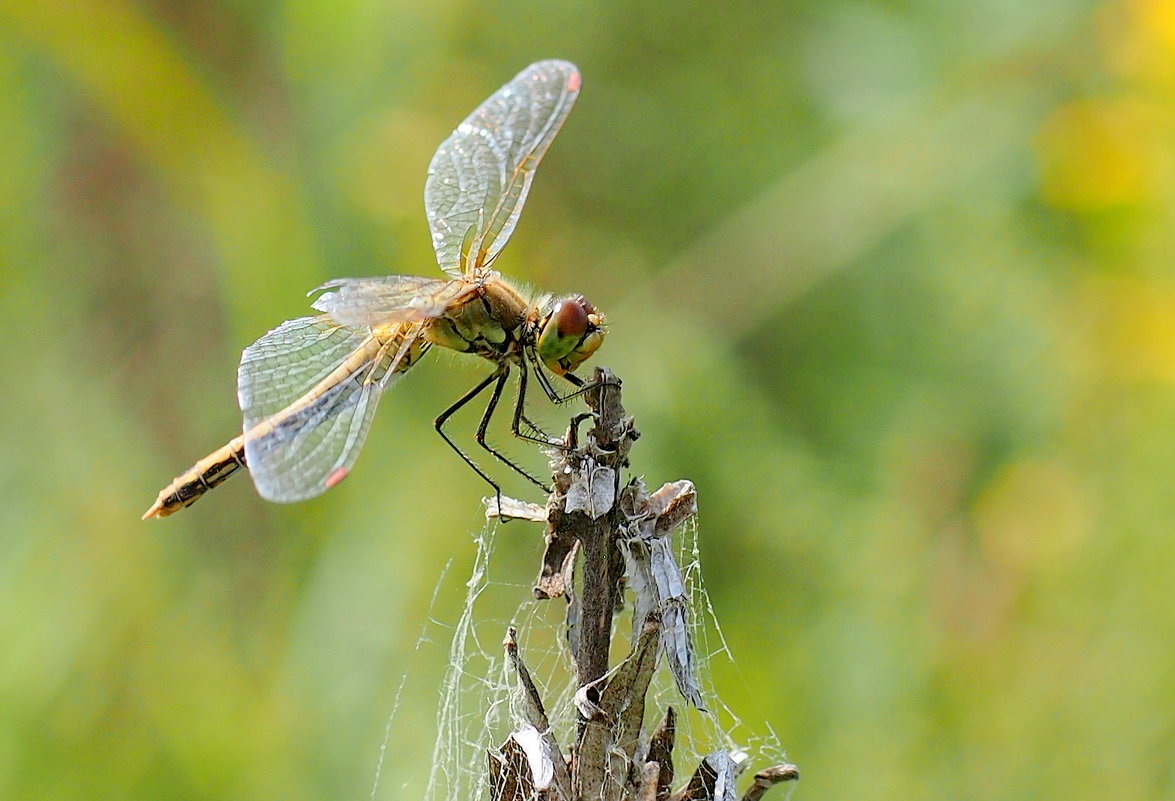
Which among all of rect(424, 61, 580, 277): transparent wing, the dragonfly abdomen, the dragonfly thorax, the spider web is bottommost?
the spider web

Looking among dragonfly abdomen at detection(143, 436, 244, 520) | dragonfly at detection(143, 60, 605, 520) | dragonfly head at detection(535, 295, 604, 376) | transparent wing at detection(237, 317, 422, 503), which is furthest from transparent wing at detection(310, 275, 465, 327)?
dragonfly abdomen at detection(143, 436, 244, 520)

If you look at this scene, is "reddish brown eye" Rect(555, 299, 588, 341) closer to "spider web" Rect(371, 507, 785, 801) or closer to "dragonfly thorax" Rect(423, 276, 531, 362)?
"dragonfly thorax" Rect(423, 276, 531, 362)

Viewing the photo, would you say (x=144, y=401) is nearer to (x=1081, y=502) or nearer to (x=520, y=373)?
(x=520, y=373)

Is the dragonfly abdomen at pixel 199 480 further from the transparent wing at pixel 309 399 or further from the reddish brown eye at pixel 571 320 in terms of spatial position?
the reddish brown eye at pixel 571 320

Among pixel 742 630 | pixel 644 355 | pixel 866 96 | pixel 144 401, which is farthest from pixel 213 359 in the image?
pixel 866 96

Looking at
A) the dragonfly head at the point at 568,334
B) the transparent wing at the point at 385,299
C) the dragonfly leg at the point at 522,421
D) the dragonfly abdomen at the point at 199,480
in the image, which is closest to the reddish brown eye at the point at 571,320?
the dragonfly head at the point at 568,334

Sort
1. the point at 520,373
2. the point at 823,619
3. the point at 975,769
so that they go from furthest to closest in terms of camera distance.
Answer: the point at 823,619 → the point at 975,769 → the point at 520,373
